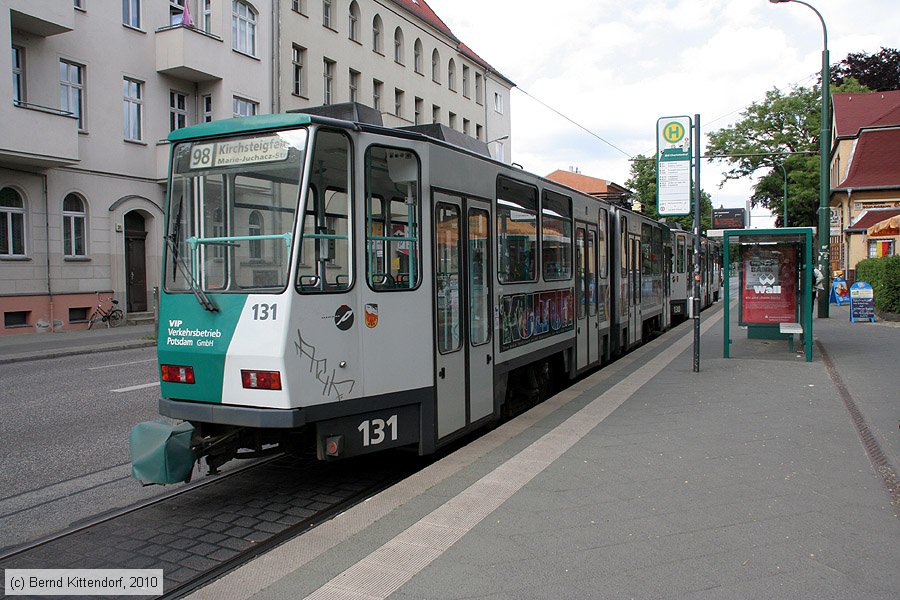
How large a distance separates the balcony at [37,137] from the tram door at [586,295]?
49.4ft

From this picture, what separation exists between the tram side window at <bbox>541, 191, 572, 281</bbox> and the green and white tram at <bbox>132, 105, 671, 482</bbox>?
229cm

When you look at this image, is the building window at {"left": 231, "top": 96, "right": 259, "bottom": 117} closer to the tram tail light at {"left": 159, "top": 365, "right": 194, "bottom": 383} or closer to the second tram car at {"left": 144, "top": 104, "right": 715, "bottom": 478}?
the second tram car at {"left": 144, "top": 104, "right": 715, "bottom": 478}

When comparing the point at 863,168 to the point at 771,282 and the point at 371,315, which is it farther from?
the point at 371,315

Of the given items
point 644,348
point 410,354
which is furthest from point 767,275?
point 410,354

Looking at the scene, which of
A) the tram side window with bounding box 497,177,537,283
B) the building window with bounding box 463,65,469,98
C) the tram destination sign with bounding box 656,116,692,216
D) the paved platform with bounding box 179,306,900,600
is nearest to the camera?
the paved platform with bounding box 179,306,900,600

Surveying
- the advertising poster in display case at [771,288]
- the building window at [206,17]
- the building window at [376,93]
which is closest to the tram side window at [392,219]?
the advertising poster in display case at [771,288]

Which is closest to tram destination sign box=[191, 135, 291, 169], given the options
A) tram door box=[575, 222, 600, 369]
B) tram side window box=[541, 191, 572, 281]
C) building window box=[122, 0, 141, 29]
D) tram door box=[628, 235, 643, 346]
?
tram side window box=[541, 191, 572, 281]

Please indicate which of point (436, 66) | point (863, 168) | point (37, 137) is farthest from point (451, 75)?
point (37, 137)

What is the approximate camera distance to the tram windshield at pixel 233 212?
201 inches

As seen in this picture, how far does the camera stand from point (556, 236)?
9367 millimetres

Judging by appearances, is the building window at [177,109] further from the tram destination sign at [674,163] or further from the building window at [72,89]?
the tram destination sign at [674,163]

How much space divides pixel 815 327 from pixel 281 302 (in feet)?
56.7

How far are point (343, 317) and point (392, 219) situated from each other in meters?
0.92

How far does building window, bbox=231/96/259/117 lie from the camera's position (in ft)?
85.6
